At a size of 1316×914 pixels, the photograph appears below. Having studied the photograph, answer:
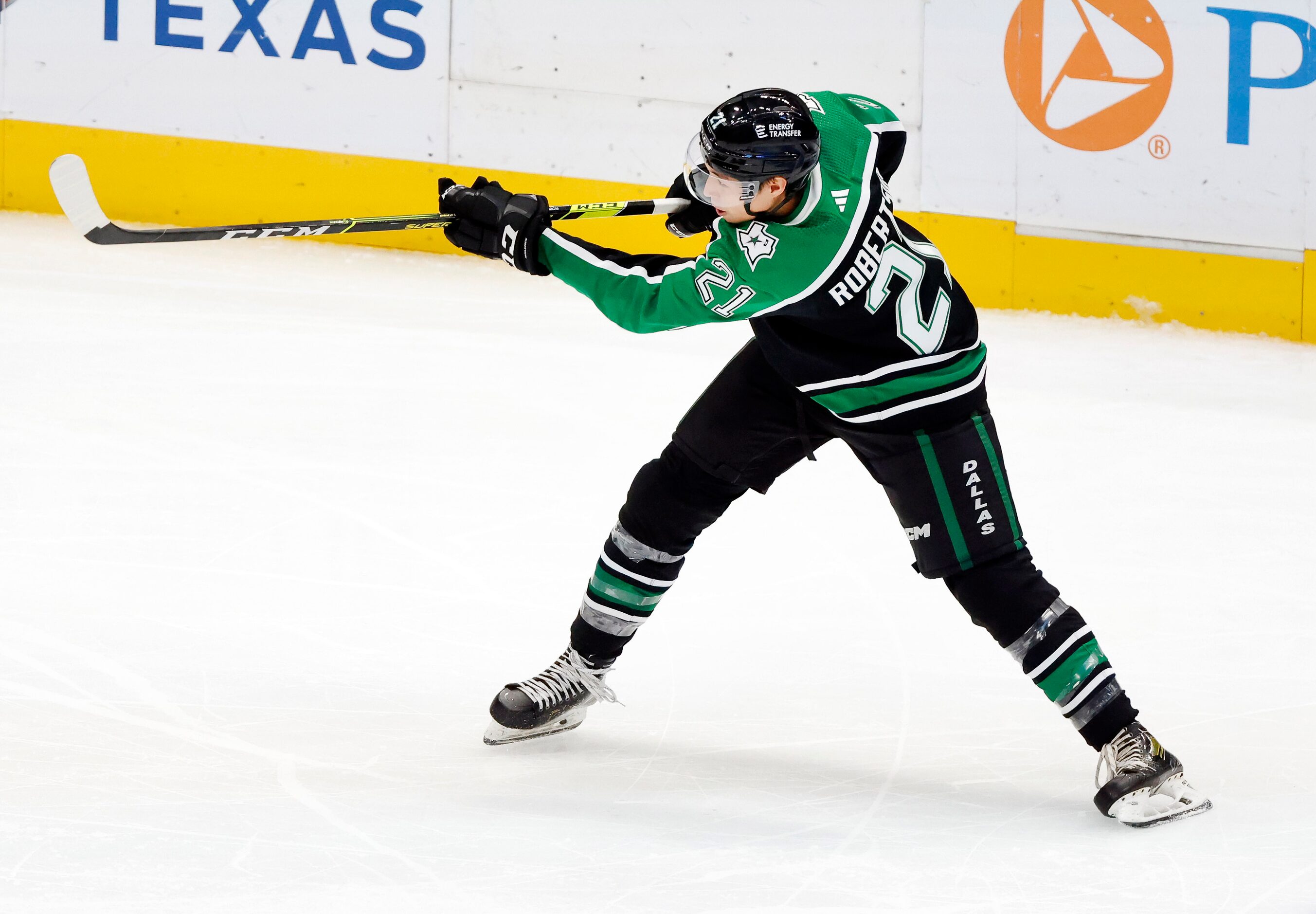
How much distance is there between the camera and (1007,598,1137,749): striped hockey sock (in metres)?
2.09

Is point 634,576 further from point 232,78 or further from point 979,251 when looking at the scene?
point 232,78

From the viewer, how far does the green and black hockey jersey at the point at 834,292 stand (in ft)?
6.48

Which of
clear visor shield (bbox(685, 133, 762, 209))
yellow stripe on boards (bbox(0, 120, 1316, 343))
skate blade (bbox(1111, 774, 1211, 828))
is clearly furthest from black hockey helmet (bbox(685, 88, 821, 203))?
yellow stripe on boards (bbox(0, 120, 1316, 343))

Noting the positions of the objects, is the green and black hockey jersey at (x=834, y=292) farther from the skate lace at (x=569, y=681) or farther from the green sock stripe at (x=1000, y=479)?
the skate lace at (x=569, y=681)

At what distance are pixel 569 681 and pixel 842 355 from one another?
2.16ft

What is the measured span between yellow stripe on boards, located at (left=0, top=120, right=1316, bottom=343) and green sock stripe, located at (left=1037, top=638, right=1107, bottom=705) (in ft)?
11.4

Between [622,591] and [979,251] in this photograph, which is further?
[979,251]

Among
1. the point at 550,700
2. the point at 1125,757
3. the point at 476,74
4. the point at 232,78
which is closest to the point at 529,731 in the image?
the point at 550,700

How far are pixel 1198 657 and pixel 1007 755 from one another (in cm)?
53

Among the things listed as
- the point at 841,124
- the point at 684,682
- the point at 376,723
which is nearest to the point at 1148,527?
the point at 684,682

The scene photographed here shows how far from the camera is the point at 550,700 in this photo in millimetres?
2320

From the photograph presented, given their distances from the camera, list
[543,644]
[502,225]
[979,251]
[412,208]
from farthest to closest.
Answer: [412,208] → [979,251] → [543,644] → [502,225]

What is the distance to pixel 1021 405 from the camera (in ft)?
14.1

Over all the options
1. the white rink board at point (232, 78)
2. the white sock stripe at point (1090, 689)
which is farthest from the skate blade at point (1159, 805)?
the white rink board at point (232, 78)
